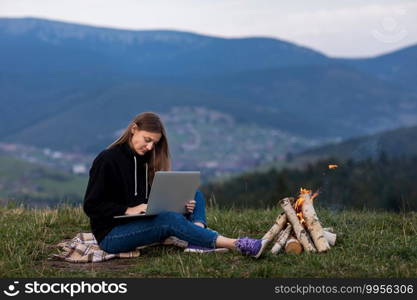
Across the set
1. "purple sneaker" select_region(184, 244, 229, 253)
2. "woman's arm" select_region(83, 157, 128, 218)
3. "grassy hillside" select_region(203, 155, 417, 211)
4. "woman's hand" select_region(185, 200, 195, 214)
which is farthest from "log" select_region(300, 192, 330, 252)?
"grassy hillside" select_region(203, 155, 417, 211)

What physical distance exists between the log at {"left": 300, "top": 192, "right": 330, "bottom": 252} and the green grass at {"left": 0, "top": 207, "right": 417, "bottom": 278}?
141 mm

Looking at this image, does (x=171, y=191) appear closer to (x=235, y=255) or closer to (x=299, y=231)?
(x=235, y=255)

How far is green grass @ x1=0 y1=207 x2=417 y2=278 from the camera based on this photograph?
7363 mm

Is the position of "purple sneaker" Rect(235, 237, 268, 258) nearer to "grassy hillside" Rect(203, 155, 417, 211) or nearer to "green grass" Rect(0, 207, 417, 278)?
"green grass" Rect(0, 207, 417, 278)

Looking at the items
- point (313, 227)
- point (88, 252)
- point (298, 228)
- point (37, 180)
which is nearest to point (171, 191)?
point (88, 252)

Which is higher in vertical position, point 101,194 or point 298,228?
point 101,194

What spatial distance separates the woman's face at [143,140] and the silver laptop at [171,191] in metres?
0.44

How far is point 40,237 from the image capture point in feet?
30.9

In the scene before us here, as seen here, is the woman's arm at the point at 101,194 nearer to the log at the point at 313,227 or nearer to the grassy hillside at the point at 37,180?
the log at the point at 313,227

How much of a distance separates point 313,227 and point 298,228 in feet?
0.61

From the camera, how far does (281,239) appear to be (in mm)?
8359

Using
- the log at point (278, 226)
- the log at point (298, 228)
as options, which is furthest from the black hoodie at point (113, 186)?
the log at point (298, 228)

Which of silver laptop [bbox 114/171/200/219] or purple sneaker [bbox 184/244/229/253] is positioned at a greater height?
silver laptop [bbox 114/171/200/219]

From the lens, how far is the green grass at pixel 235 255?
7.36 meters
